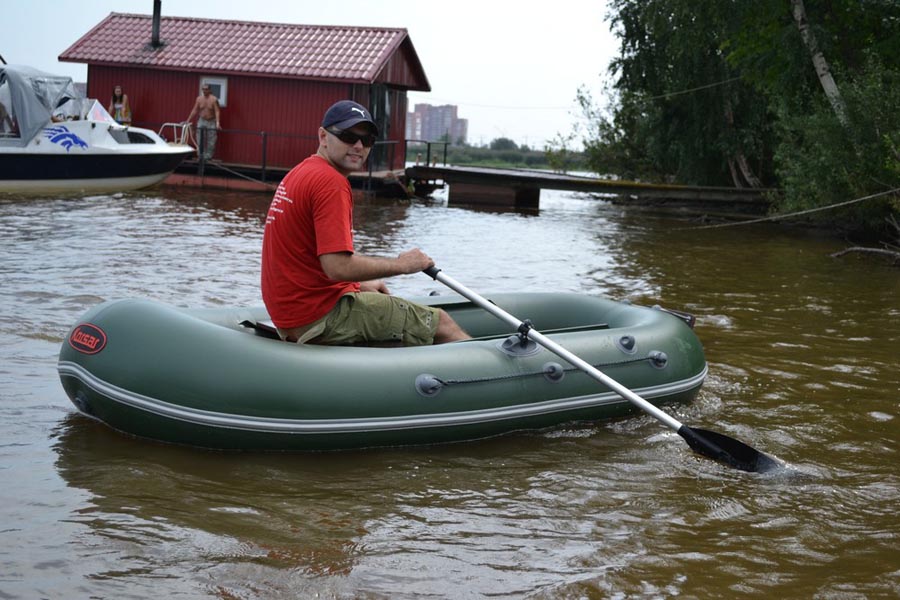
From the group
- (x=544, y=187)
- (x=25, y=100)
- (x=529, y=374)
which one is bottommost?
(x=529, y=374)

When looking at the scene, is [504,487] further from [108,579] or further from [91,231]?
[91,231]

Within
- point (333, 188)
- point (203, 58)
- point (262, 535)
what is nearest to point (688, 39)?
point (203, 58)

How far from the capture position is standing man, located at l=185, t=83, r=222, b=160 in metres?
21.9

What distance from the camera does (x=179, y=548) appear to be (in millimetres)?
4016

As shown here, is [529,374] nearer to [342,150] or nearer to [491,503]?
[491,503]

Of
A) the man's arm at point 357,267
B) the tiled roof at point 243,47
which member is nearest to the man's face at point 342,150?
the man's arm at point 357,267

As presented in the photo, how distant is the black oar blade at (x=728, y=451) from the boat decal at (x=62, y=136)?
45.9 ft

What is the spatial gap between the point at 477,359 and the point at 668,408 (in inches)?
58.2

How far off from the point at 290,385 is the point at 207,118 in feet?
59.5

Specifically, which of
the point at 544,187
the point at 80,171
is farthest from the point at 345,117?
the point at 544,187

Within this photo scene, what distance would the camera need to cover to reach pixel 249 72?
72.6 ft

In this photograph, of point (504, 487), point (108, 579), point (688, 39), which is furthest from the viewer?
point (688, 39)

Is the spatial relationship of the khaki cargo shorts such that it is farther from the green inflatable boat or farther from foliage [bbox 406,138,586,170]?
foliage [bbox 406,138,586,170]

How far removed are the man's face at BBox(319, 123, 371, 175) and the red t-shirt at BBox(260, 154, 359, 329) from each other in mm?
49
